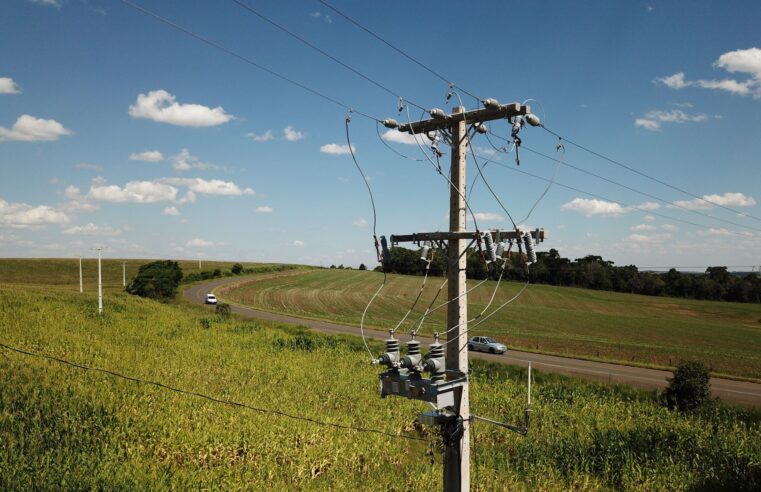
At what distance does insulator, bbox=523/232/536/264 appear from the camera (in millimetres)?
8945

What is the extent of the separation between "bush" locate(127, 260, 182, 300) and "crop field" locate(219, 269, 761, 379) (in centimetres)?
930

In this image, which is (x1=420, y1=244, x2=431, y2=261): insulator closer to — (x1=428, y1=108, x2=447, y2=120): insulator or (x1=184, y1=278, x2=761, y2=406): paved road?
(x1=428, y1=108, x2=447, y2=120): insulator

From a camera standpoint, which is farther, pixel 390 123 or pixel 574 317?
pixel 574 317

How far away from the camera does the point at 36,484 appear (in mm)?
11336

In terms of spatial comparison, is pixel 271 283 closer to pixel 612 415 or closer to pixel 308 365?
pixel 308 365

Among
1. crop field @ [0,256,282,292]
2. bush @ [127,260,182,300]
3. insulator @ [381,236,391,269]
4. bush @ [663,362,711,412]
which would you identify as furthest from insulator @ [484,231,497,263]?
crop field @ [0,256,282,292]

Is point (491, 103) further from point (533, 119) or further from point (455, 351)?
point (455, 351)

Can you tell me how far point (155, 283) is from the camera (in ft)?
234

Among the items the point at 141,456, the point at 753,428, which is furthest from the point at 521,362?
the point at 141,456

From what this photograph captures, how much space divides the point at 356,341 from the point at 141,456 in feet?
88.0

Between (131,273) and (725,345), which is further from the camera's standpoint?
(131,273)

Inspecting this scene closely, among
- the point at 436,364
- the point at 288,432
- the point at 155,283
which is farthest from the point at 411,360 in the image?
the point at 155,283

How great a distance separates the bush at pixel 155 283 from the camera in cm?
7062

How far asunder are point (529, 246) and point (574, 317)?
6889cm
